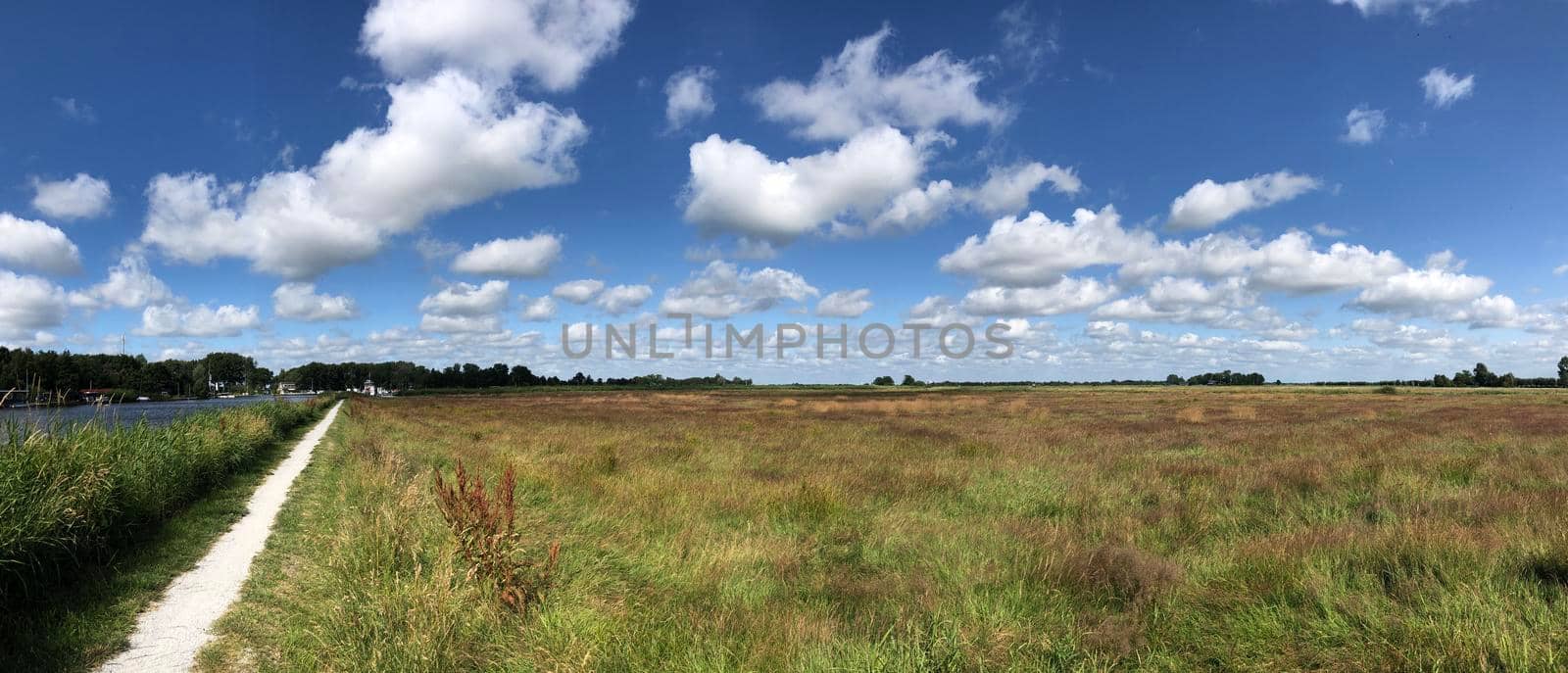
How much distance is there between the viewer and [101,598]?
6.64 meters

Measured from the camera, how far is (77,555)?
25.0 ft

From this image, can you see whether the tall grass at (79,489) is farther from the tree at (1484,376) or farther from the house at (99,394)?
the tree at (1484,376)

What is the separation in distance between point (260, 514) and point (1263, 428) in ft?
90.0

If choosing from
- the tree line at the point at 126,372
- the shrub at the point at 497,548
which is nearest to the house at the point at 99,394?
the tree line at the point at 126,372

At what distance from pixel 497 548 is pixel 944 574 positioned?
13.0 ft

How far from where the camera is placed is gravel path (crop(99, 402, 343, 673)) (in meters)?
5.20

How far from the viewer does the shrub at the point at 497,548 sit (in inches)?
203

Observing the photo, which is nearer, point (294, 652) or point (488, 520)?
point (294, 652)

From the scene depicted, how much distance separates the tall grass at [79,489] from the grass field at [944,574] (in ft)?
5.61

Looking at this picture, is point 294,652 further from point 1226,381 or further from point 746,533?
point 1226,381

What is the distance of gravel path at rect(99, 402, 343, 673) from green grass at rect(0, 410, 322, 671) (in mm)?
136

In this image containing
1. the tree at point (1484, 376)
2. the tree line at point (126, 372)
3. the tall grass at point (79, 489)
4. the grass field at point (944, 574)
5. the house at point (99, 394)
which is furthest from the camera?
the tree at point (1484, 376)

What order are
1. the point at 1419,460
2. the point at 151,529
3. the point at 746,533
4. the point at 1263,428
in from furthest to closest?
1. the point at 1263,428
2. the point at 1419,460
3. the point at 151,529
4. the point at 746,533

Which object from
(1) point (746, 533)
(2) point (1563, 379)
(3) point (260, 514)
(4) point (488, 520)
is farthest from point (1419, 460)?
(2) point (1563, 379)
